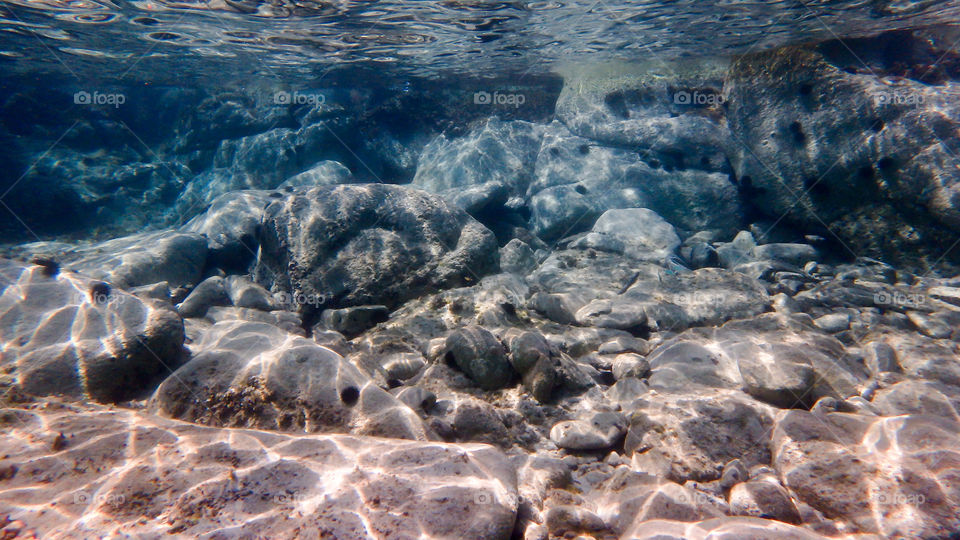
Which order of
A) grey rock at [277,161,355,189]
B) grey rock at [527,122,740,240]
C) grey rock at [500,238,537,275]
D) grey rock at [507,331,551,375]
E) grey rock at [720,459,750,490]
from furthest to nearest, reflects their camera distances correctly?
grey rock at [277,161,355,189] < grey rock at [527,122,740,240] < grey rock at [500,238,537,275] < grey rock at [507,331,551,375] < grey rock at [720,459,750,490]

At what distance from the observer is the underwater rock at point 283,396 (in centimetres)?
359

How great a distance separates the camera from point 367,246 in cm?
683

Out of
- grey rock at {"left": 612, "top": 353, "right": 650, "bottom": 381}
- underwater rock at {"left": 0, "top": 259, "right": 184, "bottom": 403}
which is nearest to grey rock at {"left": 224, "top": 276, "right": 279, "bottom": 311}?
underwater rock at {"left": 0, "top": 259, "right": 184, "bottom": 403}

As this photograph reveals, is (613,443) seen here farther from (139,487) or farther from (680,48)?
(680,48)

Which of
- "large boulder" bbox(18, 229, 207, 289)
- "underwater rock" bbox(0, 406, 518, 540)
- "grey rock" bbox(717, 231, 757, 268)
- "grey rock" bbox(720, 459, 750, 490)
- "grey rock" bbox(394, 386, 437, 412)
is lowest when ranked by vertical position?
"large boulder" bbox(18, 229, 207, 289)

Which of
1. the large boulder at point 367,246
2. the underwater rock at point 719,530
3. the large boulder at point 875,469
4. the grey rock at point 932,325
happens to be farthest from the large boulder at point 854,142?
the underwater rock at point 719,530

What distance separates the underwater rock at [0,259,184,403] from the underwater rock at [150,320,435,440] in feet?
1.89

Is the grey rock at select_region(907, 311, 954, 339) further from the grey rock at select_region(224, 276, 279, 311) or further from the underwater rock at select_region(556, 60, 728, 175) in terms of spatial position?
the grey rock at select_region(224, 276, 279, 311)

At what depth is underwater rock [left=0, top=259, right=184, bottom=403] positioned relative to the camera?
383cm

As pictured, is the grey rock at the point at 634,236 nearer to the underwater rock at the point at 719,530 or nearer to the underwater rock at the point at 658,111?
the underwater rock at the point at 658,111

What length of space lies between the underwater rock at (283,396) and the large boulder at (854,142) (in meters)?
10.6

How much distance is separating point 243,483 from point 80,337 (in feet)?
10.2

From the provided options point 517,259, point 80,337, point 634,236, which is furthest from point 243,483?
point 634,236

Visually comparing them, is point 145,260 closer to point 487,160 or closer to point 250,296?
point 250,296
